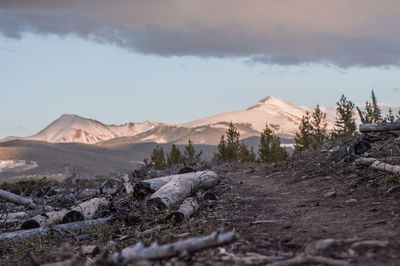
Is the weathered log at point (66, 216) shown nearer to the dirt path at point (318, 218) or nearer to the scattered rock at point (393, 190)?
the dirt path at point (318, 218)

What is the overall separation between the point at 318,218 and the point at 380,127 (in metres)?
6.34

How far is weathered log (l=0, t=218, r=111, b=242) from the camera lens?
9086 mm

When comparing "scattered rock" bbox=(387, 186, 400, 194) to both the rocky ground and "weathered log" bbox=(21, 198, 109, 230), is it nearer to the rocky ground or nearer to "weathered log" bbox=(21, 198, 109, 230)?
the rocky ground

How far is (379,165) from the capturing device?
10.1 meters

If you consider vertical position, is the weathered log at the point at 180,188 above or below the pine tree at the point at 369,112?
below

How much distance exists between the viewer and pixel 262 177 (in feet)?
52.4

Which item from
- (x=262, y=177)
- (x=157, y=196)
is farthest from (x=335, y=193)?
(x=262, y=177)

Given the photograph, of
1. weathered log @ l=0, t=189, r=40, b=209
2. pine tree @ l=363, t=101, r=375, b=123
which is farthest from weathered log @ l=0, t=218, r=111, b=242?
pine tree @ l=363, t=101, r=375, b=123

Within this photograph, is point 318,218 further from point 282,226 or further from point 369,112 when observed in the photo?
point 369,112

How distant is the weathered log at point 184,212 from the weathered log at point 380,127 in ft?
21.2

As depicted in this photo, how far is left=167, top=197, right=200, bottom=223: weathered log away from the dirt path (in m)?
0.58

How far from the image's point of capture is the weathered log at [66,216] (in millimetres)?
9977

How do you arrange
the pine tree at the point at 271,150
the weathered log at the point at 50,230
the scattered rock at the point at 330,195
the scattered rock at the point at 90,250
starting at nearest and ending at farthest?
the scattered rock at the point at 90,250 → the weathered log at the point at 50,230 → the scattered rock at the point at 330,195 → the pine tree at the point at 271,150

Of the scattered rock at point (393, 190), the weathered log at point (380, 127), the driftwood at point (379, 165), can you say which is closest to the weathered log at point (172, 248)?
the scattered rock at point (393, 190)
